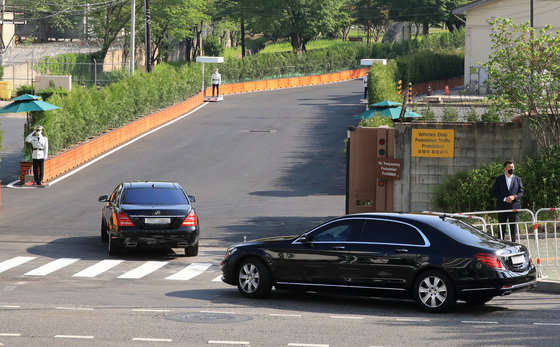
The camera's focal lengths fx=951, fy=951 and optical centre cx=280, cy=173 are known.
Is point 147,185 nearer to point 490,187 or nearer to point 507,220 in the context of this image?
point 507,220

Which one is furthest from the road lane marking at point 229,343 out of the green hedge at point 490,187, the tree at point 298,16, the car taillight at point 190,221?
the tree at point 298,16

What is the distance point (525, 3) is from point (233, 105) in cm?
2400

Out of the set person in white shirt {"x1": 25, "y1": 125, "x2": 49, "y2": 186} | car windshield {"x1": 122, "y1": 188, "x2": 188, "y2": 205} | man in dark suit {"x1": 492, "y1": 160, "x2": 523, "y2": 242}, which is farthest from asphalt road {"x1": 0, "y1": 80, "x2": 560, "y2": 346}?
man in dark suit {"x1": 492, "y1": 160, "x2": 523, "y2": 242}

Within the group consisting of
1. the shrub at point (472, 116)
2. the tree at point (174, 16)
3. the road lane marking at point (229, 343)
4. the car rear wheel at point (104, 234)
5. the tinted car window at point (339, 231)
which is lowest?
the car rear wheel at point (104, 234)

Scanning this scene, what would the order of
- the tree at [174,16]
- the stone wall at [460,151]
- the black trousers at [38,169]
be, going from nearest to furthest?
1. the stone wall at [460,151]
2. the black trousers at [38,169]
3. the tree at [174,16]

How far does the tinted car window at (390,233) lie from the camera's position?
13.9m

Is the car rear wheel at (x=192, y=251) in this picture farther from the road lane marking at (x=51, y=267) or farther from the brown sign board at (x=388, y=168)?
the brown sign board at (x=388, y=168)

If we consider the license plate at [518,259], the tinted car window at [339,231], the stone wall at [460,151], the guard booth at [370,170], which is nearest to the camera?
the license plate at [518,259]

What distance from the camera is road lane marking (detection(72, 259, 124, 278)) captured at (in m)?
18.0

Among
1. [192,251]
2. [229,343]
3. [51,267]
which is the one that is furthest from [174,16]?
[229,343]

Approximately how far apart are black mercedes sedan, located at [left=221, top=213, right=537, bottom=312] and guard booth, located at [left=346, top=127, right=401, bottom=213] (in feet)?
31.1

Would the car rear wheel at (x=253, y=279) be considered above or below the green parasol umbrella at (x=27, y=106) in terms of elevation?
below

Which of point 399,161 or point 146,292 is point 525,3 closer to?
point 399,161

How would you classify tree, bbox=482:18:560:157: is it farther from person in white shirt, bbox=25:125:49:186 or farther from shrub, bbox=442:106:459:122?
person in white shirt, bbox=25:125:49:186
